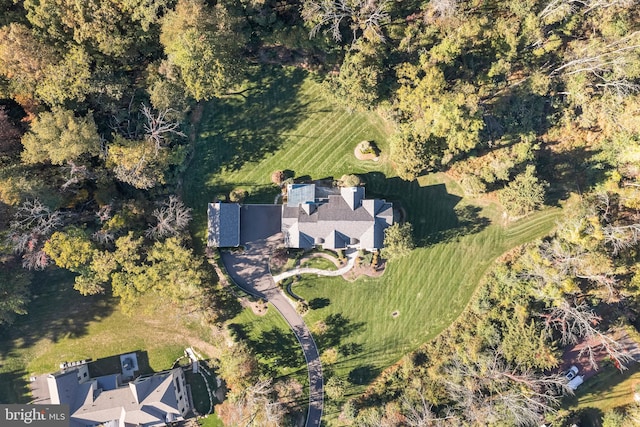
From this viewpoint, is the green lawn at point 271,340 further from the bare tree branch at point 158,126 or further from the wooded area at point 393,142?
the bare tree branch at point 158,126

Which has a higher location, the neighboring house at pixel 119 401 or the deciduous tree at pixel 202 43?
the deciduous tree at pixel 202 43

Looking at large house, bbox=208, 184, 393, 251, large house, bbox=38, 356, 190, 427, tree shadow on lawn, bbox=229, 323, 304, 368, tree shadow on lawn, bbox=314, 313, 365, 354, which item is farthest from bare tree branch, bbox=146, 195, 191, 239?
tree shadow on lawn, bbox=314, 313, 365, 354

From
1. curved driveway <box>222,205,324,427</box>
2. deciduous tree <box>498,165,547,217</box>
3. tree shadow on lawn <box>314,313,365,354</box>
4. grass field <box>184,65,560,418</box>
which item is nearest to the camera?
deciduous tree <box>498,165,547,217</box>

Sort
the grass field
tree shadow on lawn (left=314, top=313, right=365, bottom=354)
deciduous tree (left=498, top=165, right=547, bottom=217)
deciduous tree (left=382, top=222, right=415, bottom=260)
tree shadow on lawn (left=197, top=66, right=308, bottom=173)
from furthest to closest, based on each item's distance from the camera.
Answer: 1. tree shadow on lawn (left=314, top=313, right=365, bottom=354)
2. the grass field
3. tree shadow on lawn (left=197, top=66, right=308, bottom=173)
4. deciduous tree (left=382, top=222, right=415, bottom=260)
5. deciduous tree (left=498, top=165, right=547, bottom=217)

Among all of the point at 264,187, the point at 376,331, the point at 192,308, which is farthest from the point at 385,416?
the point at 264,187

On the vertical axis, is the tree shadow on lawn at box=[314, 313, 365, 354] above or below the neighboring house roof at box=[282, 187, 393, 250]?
below

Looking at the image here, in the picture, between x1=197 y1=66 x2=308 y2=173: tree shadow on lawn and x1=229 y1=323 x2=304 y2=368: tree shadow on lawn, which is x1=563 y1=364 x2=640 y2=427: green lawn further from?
x1=197 y1=66 x2=308 y2=173: tree shadow on lawn

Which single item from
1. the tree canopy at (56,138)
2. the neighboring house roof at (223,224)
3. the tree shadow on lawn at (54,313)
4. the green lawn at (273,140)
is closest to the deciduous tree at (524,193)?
the green lawn at (273,140)

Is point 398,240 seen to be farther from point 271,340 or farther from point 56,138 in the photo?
point 56,138
